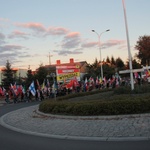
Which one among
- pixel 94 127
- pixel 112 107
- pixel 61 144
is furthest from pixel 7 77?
pixel 61 144

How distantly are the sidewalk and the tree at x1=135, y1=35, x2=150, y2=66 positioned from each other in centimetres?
5710

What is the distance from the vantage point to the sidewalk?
9.67 meters

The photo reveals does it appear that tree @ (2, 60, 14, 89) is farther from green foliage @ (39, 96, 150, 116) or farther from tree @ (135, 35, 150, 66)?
green foliage @ (39, 96, 150, 116)

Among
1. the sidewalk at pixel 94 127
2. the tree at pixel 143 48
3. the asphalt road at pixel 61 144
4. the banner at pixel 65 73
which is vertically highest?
the tree at pixel 143 48

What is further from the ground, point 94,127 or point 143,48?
point 143,48

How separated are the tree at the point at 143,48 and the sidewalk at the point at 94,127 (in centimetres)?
5710

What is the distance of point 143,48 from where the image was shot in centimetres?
6931

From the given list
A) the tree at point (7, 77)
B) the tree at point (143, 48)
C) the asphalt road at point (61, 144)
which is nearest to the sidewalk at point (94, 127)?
the asphalt road at point (61, 144)

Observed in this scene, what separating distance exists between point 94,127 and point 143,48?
199 ft

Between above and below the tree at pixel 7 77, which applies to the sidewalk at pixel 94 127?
below

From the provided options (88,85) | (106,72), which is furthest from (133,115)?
(106,72)

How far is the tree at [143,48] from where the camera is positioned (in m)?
68.3

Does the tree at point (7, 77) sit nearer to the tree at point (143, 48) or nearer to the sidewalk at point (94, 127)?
the tree at point (143, 48)

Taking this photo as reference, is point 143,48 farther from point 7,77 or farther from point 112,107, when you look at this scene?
point 112,107
